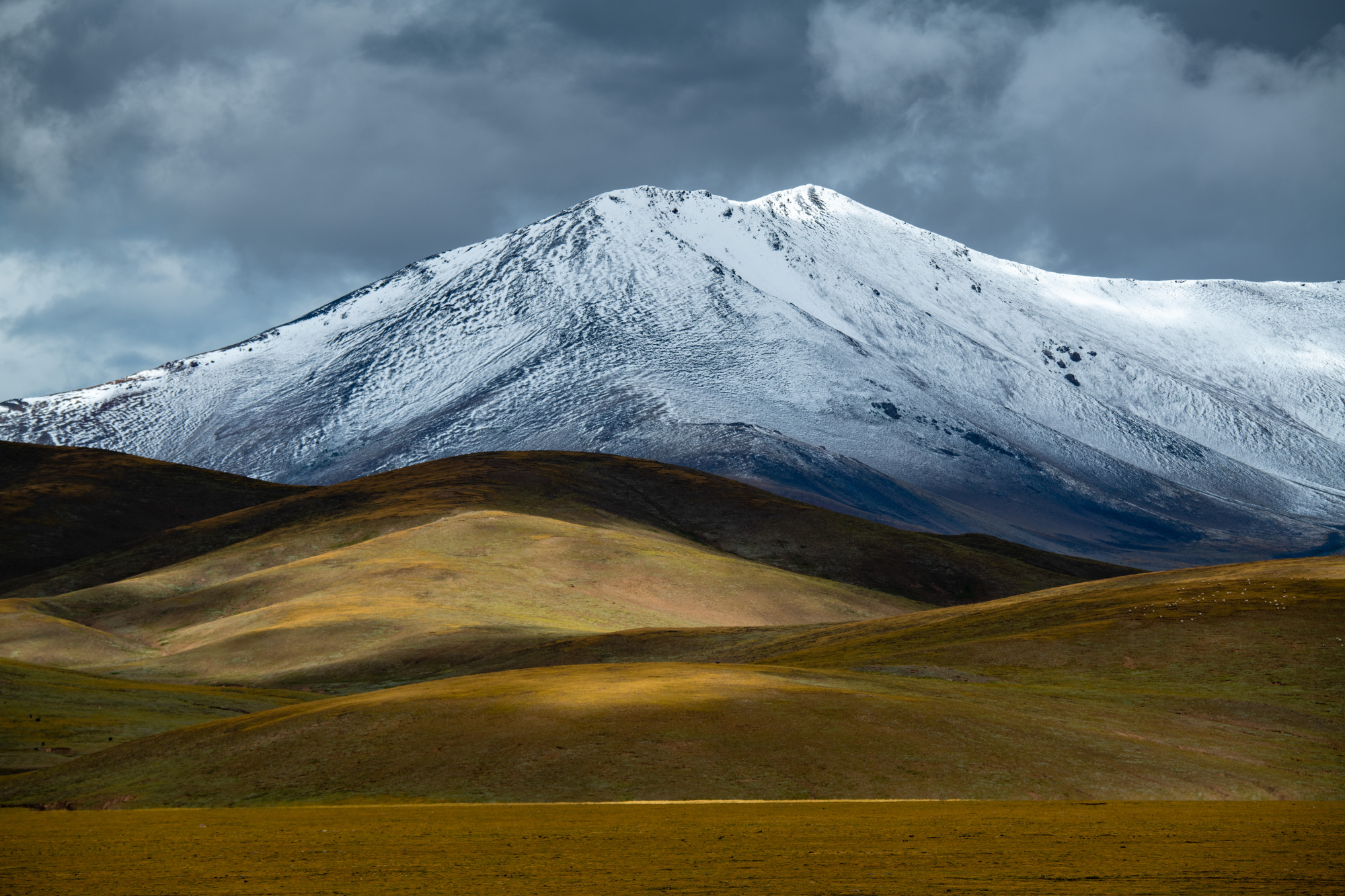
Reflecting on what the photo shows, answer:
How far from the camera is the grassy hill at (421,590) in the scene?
10900 cm

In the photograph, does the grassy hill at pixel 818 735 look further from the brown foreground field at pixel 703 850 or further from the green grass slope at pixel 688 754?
the brown foreground field at pixel 703 850

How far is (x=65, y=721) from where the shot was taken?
64688 mm

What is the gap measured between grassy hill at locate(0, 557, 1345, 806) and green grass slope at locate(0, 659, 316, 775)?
310 inches

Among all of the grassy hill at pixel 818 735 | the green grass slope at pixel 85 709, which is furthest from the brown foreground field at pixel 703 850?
the green grass slope at pixel 85 709

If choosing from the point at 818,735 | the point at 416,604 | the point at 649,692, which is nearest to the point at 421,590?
the point at 416,604

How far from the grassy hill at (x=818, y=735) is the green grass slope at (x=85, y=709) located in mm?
7877

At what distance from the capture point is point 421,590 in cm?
13438

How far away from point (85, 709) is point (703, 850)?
5660 cm

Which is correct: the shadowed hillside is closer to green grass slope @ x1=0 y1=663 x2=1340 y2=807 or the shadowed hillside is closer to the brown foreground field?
green grass slope @ x1=0 y1=663 x2=1340 y2=807

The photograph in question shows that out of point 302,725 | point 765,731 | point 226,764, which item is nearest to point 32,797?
point 226,764

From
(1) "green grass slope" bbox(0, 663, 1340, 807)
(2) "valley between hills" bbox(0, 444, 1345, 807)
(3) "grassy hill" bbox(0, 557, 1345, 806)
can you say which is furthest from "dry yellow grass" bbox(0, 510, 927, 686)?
(1) "green grass slope" bbox(0, 663, 1340, 807)

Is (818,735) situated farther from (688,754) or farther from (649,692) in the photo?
(649,692)

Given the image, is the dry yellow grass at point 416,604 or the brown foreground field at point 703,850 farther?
the dry yellow grass at point 416,604

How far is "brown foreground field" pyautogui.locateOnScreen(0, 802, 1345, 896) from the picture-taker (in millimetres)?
23516
